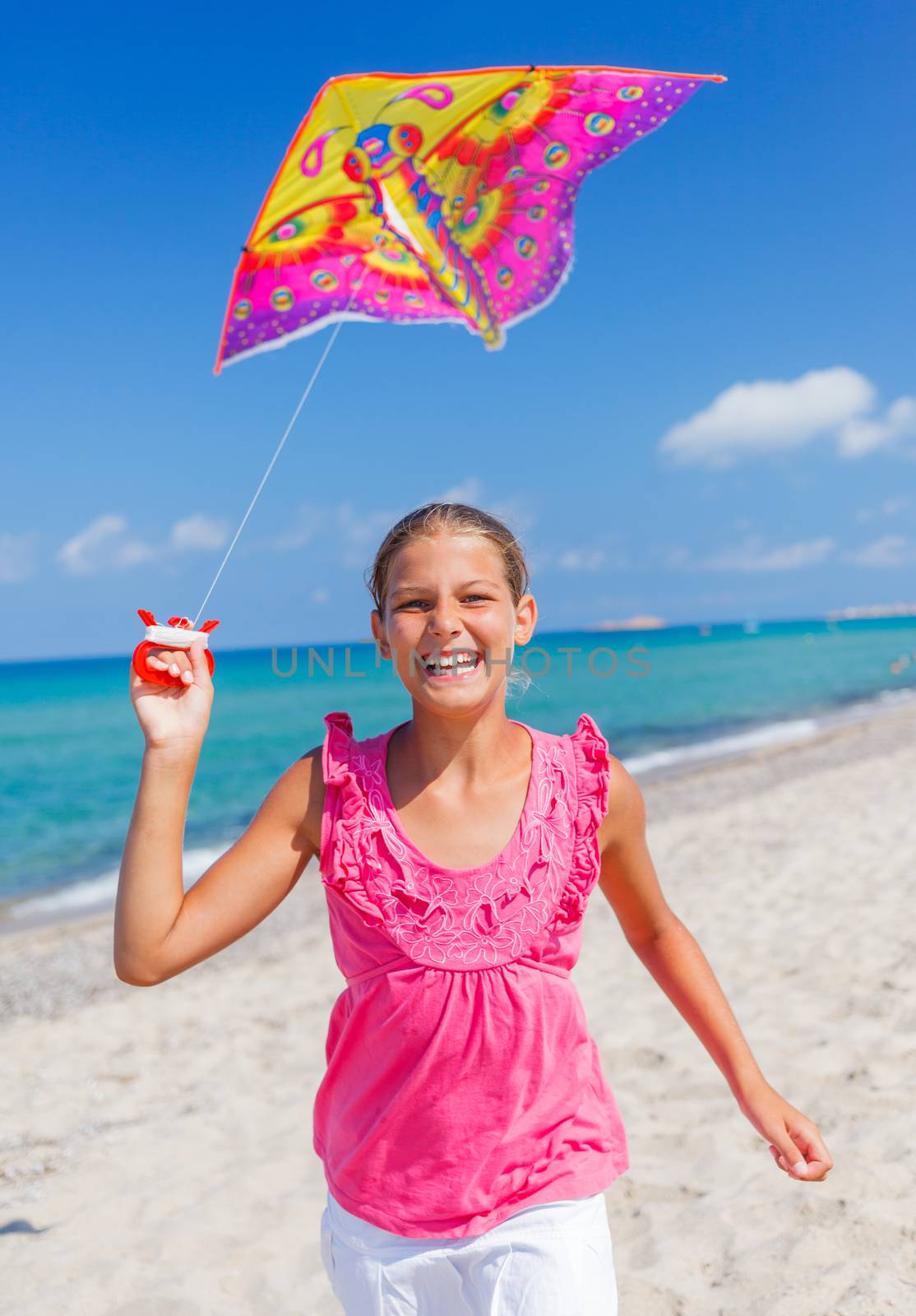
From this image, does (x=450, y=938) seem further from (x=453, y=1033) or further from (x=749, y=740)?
(x=749, y=740)

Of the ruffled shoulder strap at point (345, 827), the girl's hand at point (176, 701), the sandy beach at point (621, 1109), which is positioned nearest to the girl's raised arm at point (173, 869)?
the girl's hand at point (176, 701)

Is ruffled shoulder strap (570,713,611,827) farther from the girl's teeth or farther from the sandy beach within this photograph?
the sandy beach

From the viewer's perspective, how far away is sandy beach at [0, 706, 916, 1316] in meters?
2.97

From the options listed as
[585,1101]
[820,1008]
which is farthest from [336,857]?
[820,1008]

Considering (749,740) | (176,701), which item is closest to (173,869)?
(176,701)

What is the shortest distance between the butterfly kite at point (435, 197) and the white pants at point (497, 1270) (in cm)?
206

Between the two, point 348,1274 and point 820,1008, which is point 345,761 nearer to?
point 348,1274

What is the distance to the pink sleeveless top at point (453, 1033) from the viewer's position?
162 cm

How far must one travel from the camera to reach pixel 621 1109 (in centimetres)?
394

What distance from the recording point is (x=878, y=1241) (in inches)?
112

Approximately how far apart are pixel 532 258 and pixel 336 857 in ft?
7.06

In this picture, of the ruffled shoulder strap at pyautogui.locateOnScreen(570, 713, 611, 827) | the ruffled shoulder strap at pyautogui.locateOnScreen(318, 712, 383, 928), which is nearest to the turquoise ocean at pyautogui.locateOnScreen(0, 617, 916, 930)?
the ruffled shoulder strap at pyautogui.locateOnScreen(570, 713, 611, 827)

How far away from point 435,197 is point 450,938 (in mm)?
2185

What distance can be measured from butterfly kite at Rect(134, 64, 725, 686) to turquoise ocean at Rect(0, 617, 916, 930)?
1108 millimetres
